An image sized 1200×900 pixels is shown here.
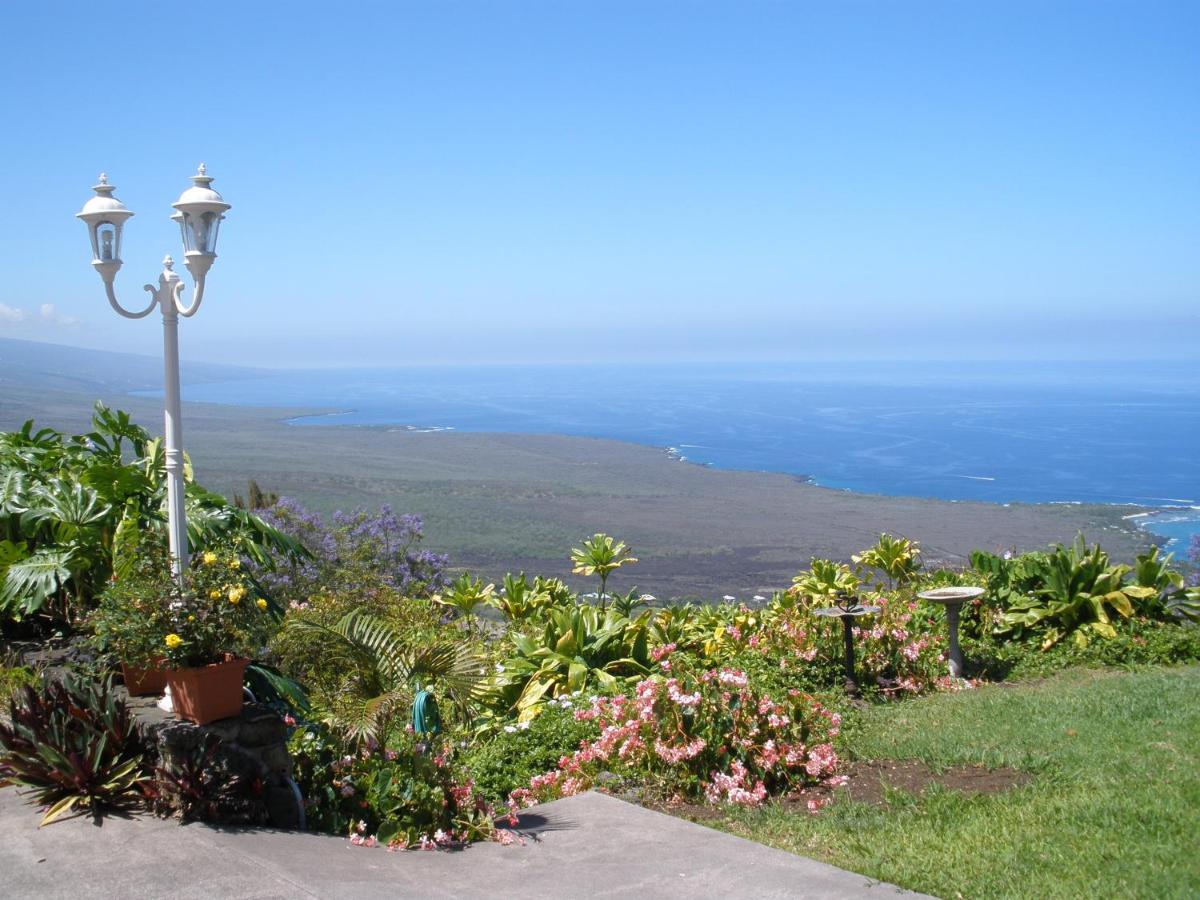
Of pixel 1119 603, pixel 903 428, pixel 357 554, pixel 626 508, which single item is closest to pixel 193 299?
pixel 1119 603

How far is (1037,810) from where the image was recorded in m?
4.88

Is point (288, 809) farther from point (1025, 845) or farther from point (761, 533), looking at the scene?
point (761, 533)

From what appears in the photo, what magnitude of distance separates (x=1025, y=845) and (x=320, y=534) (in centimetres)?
1331

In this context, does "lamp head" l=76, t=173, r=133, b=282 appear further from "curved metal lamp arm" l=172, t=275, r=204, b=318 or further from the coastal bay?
the coastal bay

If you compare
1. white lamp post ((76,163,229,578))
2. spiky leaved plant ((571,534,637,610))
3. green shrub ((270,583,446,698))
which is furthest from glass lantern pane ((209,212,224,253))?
spiky leaved plant ((571,534,637,610))

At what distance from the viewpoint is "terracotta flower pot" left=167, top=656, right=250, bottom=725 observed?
4.74 m

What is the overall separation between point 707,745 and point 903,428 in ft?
312

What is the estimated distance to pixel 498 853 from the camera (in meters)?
4.70

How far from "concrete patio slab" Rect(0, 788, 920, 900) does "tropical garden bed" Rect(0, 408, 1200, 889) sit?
161mm

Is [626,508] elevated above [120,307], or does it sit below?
below

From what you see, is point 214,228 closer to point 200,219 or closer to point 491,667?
point 200,219

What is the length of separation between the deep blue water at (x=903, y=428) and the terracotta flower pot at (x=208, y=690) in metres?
37.9

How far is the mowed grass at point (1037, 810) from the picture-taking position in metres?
4.12

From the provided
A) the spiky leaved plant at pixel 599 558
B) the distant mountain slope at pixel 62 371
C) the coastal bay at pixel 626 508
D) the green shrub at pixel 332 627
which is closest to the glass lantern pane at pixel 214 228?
the green shrub at pixel 332 627
